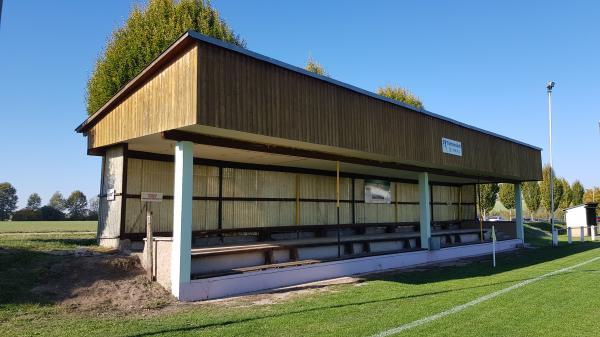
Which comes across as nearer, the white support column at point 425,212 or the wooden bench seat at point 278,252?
the wooden bench seat at point 278,252

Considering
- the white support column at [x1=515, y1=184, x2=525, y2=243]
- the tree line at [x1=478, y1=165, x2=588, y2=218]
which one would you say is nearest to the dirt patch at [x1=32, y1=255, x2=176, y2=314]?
the white support column at [x1=515, y1=184, x2=525, y2=243]

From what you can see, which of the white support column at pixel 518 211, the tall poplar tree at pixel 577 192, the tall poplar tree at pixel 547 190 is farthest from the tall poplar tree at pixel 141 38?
the tall poplar tree at pixel 577 192

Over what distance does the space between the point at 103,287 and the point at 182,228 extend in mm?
1923

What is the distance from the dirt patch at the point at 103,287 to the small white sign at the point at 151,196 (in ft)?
5.40

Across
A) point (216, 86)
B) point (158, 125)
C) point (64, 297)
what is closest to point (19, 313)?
point (64, 297)

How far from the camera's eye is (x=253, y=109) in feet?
32.8

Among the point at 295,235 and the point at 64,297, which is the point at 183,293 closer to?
the point at 64,297

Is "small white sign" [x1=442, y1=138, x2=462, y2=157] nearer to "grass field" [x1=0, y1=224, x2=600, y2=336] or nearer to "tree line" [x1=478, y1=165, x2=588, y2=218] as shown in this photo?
"grass field" [x1=0, y1=224, x2=600, y2=336]

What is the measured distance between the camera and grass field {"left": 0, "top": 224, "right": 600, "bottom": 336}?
6.85 m

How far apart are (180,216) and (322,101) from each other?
4.66 meters

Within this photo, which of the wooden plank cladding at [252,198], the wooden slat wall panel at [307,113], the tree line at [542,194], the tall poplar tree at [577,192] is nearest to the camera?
the wooden slat wall panel at [307,113]

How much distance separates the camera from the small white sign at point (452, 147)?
55.9 ft

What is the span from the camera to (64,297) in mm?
8664

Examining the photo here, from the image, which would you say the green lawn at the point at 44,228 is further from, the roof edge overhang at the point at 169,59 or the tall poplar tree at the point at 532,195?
the tall poplar tree at the point at 532,195
